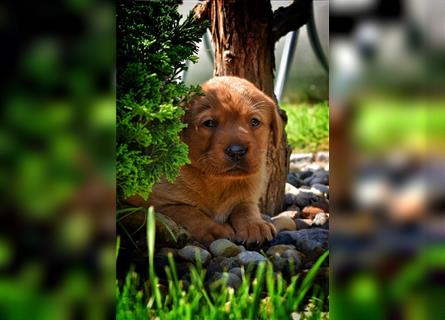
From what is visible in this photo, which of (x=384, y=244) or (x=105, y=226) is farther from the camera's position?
(x=384, y=244)

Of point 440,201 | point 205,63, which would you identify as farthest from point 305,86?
point 440,201

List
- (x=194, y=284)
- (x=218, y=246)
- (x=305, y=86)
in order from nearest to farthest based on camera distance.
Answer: (x=194, y=284)
(x=218, y=246)
(x=305, y=86)

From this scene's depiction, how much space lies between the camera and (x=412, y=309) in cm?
180

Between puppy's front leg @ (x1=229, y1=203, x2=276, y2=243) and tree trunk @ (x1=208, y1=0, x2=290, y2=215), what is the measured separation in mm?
83

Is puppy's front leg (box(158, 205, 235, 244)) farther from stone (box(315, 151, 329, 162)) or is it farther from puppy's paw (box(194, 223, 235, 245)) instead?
stone (box(315, 151, 329, 162))

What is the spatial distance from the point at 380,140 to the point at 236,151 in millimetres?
1058

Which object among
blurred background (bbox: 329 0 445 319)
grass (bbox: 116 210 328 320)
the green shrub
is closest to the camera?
blurred background (bbox: 329 0 445 319)

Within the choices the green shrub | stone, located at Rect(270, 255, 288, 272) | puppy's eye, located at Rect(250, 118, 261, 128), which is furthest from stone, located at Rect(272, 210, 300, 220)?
the green shrub

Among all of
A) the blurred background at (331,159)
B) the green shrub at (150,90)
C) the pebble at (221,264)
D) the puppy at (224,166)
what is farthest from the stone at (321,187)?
the blurred background at (331,159)

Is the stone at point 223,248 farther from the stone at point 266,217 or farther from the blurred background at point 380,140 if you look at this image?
the blurred background at point 380,140

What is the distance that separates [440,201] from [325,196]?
3.65ft

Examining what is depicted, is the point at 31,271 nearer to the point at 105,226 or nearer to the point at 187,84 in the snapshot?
the point at 105,226

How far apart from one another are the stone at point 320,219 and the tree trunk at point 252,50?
18 cm

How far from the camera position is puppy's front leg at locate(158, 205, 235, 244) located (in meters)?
2.77
